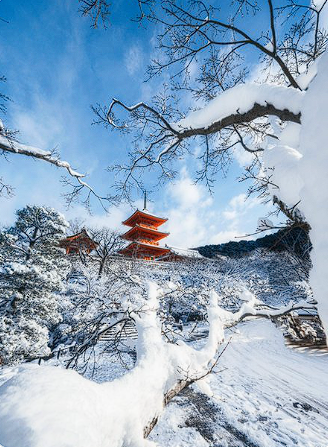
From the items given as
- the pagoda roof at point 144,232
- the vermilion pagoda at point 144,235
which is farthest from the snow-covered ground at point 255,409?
the pagoda roof at point 144,232

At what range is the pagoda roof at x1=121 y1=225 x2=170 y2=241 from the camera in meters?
28.9

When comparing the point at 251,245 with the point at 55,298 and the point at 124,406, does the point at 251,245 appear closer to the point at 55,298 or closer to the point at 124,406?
the point at 55,298

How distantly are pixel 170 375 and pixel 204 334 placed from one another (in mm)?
10874

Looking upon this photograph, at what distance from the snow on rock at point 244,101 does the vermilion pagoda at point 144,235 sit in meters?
25.1

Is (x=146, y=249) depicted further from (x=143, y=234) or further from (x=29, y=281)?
(x=29, y=281)

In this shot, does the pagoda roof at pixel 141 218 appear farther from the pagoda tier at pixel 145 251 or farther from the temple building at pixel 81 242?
the temple building at pixel 81 242

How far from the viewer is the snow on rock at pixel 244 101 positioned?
6.66 feet

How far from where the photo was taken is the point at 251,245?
38875 mm

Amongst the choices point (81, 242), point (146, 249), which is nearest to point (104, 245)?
point (81, 242)

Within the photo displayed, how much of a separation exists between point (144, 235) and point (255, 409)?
2682cm

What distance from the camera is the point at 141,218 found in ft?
99.7

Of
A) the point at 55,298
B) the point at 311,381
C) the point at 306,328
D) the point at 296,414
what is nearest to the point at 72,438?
the point at 296,414

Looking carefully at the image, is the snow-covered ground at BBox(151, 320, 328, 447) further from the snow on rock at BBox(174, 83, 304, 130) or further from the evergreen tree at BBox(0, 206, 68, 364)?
the evergreen tree at BBox(0, 206, 68, 364)

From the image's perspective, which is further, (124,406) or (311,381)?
(311,381)
